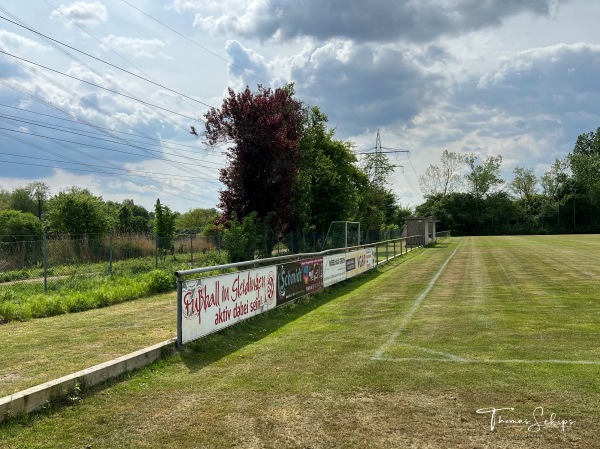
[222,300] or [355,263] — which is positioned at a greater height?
[222,300]

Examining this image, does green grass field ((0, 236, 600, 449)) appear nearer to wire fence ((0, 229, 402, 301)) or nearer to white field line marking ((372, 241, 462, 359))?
white field line marking ((372, 241, 462, 359))

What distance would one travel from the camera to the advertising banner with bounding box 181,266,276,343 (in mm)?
7543

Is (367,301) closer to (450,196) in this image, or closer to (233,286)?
(233,286)

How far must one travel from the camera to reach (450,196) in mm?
106375

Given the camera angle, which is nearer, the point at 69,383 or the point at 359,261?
the point at 69,383

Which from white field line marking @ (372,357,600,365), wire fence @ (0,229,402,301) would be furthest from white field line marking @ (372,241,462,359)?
wire fence @ (0,229,402,301)

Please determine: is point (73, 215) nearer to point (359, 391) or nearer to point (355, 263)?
point (355, 263)

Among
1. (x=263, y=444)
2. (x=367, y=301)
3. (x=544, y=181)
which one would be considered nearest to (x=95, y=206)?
(x=367, y=301)

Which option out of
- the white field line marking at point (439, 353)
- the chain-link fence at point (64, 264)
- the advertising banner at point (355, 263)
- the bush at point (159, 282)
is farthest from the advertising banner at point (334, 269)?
the white field line marking at point (439, 353)

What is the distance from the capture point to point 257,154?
2306 cm

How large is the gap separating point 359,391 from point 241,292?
4238 mm

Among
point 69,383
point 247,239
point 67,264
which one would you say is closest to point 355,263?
point 247,239

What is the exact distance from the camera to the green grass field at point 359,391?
14.3 ft

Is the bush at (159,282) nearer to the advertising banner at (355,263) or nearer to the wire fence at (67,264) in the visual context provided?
the wire fence at (67,264)
